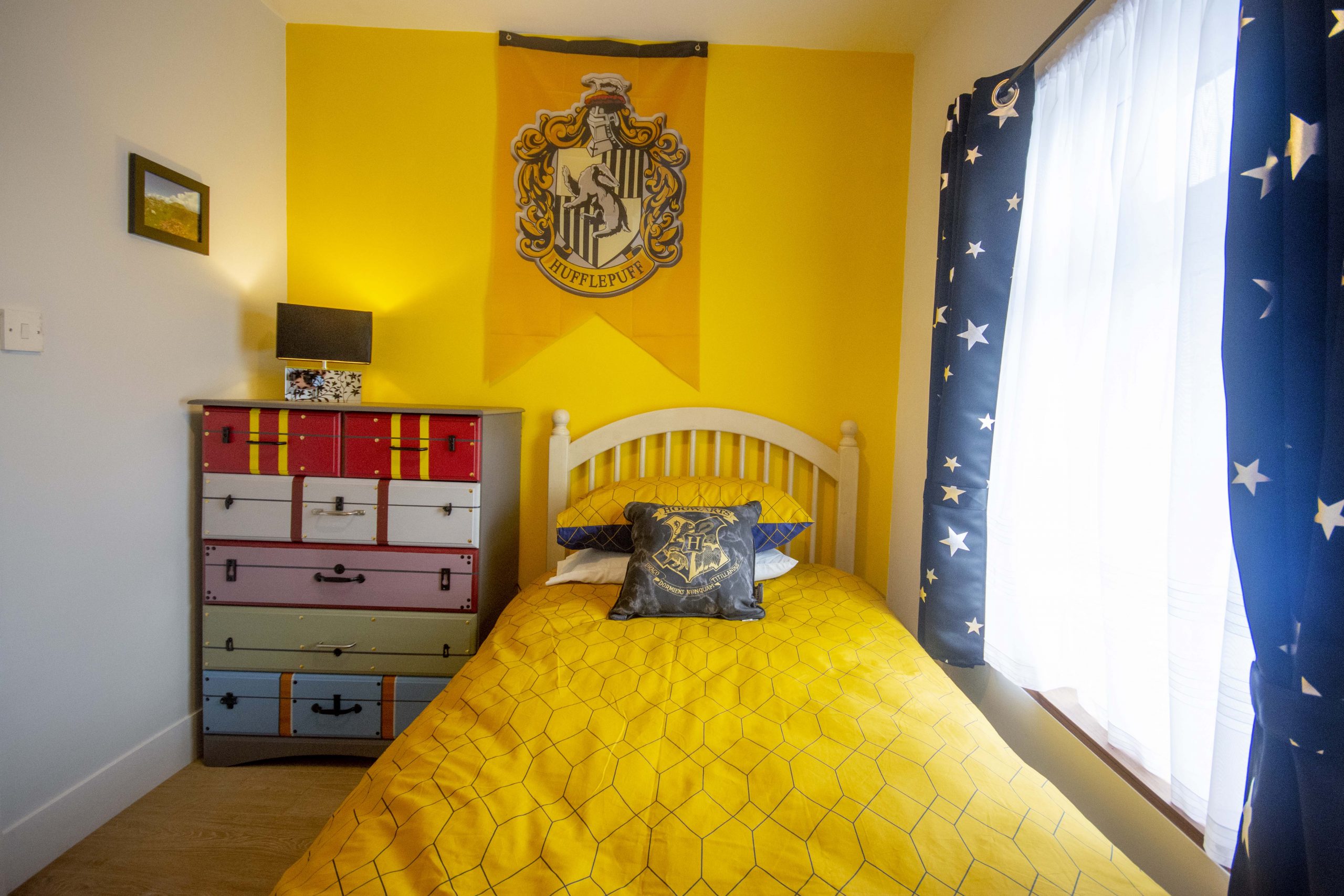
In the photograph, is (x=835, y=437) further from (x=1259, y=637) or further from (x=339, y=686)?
(x=339, y=686)

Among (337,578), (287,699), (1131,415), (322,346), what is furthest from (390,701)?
(1131,415)

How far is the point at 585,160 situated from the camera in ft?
7.50

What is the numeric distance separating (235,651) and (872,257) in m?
2.77

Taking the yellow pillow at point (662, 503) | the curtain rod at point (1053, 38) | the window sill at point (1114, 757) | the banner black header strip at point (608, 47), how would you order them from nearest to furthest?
the window sill at point (1114, 757)
the curtain rod at point (1053, 38)
the yellow pillow at point (662, 503)
the banner black header strip at point (608, 47)

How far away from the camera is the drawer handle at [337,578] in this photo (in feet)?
6.03

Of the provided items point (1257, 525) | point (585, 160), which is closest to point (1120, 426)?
point (1257, 525)

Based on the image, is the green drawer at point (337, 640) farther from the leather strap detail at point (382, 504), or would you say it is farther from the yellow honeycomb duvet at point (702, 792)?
the yellow honeycomb duvet at point (702, 792)

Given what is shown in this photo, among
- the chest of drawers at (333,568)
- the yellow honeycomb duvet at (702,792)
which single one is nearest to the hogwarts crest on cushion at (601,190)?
the chest of drawers at (333,568)

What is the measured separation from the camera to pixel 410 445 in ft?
6.03

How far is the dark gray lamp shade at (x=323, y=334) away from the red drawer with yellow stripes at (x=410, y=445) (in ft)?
1.15

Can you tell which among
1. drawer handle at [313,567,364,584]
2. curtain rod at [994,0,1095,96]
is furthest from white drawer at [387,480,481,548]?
curtain rod at [994,0,1095,96]

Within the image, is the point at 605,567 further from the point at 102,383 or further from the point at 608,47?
the point at 608,47

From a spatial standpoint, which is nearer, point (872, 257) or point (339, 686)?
point (339, 686)

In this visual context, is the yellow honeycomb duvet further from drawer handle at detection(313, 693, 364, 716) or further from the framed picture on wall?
the framed picture on wall
